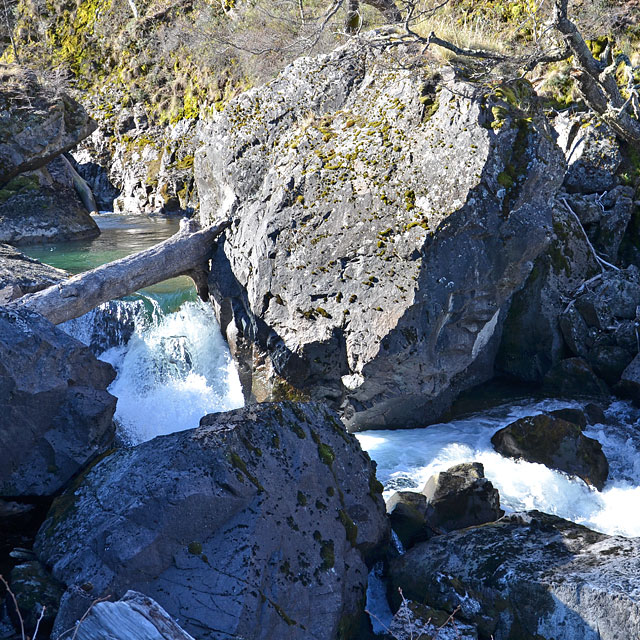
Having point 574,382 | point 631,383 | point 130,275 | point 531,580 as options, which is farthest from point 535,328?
point 130,275

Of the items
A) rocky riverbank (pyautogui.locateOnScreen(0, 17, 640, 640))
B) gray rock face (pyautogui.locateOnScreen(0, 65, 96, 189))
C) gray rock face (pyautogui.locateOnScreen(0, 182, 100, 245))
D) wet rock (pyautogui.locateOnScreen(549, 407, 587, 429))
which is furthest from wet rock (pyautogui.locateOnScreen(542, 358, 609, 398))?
gray rock face (pyautogui.locateOnScreen(0, 65, 96, 189))

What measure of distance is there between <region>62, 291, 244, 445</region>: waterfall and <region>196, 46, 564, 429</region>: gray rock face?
50cm

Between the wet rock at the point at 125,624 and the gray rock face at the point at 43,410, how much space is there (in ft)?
8.15

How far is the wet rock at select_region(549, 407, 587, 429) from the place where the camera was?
861 cm

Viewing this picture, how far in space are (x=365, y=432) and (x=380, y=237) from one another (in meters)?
2.86

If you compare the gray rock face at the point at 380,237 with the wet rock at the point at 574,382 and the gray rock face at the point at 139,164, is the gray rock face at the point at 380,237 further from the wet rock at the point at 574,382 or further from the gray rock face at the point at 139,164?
the gray rock face at the point at 139,164

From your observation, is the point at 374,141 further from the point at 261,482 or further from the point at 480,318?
the point at 261,482

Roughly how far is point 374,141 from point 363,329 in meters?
2.49

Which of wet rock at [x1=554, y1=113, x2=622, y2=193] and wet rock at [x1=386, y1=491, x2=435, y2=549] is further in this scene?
wet rock at [x1=554, y1=113, x2=622, y2=193]

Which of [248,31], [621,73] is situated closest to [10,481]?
[621,73]

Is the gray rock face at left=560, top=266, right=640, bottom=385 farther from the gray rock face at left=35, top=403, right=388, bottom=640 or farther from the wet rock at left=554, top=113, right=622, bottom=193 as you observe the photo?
the gray rock face at left=35, top=403, right=388, bottom=640

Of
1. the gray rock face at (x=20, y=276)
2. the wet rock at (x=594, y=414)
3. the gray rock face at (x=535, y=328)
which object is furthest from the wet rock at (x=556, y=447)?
the gray rock face at (x=20, y=276)

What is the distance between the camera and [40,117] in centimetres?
1407

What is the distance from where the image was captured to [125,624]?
2.79 metres
